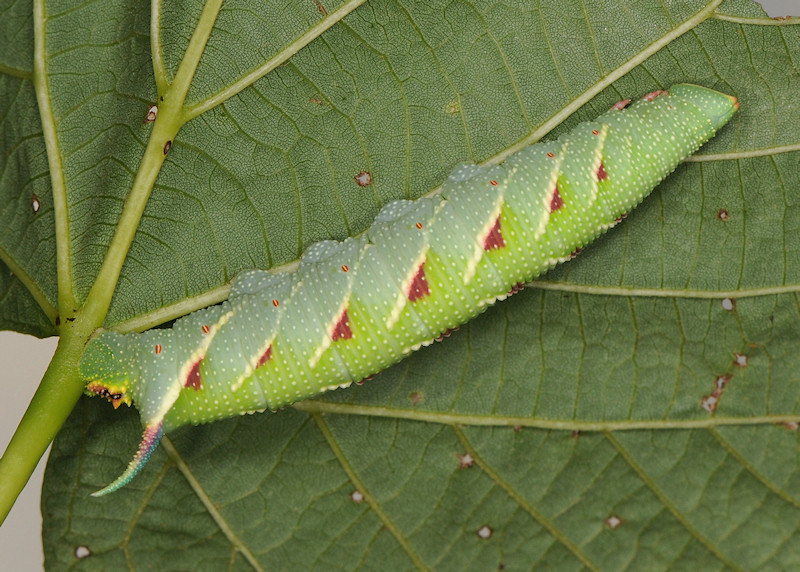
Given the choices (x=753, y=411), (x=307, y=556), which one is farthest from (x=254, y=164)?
(x=753, y=411)

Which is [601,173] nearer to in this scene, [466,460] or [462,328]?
[462,328]

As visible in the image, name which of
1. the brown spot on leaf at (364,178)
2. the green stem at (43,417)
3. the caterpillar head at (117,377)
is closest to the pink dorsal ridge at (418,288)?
the brown spot on leaf at (364,178)

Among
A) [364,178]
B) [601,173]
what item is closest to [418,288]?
[364,178]

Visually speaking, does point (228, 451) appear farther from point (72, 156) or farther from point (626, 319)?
point (626, 319)

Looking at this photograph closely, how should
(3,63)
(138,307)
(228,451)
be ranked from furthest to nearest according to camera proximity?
(228,451) < (138,307) < (3,63)

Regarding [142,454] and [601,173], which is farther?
[601,173]
